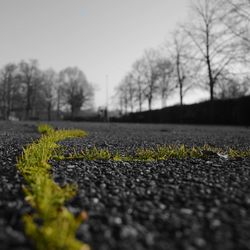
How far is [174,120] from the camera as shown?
84.2ft

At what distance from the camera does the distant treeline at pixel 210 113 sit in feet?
57.0

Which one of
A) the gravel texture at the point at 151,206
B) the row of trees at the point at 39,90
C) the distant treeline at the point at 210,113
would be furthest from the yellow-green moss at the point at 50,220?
the row of trees at the point at 39,90

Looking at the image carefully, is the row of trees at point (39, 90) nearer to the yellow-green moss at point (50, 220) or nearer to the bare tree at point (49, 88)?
the bare tree at point (49, 88)

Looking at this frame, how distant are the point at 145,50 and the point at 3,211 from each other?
42.0 metres

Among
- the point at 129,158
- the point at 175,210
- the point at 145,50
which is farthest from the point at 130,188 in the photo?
the point at 145,50

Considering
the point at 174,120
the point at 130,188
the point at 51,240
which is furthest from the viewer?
the point at 174,120

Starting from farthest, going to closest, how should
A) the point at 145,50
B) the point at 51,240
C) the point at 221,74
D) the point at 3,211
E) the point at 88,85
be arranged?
the point at 88,85
the point at 145,50
the point at 221,74
the point at 3,211
the point at 51,240

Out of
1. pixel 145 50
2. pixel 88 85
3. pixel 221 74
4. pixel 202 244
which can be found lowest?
pixel 202 244

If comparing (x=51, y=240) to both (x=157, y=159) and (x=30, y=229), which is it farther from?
(x=157, y=159)

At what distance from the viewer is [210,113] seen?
20.4 m

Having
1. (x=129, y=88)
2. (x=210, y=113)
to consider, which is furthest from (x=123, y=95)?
(x=210, y=113)

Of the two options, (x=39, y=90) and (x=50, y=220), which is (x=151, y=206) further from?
(x=39, y=90)

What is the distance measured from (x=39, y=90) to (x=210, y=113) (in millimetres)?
36075

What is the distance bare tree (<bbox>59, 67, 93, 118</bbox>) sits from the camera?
51.7 m
